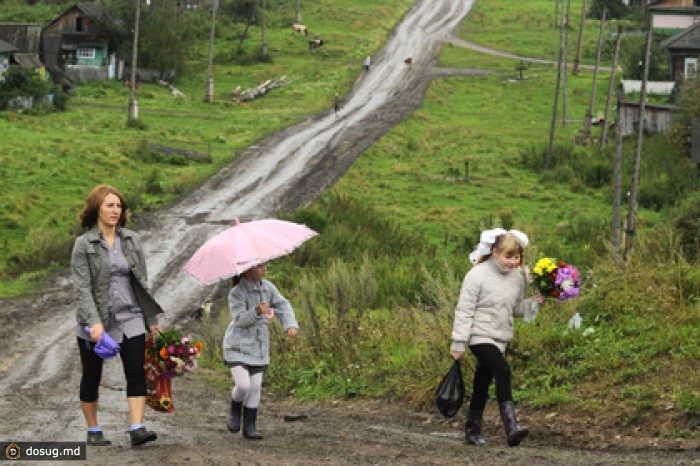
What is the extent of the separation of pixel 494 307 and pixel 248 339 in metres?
1.99

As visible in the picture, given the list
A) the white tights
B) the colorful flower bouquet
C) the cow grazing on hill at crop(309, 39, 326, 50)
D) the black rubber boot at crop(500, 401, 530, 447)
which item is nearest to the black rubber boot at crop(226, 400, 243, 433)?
the white tights

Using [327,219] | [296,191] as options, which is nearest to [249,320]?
[327,219]

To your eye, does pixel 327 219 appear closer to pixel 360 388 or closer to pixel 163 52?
pixel 360 388

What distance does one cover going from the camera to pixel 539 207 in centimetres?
3778

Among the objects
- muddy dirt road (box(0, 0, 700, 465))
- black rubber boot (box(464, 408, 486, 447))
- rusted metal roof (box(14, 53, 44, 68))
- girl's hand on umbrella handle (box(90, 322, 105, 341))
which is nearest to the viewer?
girl's hand on umbrella handle (box(90, 322, 105, 341))

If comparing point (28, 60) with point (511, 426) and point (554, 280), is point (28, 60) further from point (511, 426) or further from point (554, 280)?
point (511, 426)

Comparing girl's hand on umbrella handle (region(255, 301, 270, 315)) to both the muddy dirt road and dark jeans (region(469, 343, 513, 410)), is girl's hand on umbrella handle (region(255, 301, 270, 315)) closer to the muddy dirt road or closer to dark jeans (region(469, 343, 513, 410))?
the muddy dirt road

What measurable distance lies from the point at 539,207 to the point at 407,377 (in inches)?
1013

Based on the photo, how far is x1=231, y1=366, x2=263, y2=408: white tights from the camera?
10.1 meters

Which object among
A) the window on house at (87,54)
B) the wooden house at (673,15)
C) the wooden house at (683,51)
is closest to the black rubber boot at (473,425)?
the wooden house at (683,51)

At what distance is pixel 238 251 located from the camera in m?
9.99

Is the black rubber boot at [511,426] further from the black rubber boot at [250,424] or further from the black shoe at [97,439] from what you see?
the black shoe at [97,439]

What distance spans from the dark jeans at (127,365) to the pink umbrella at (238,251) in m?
0.79

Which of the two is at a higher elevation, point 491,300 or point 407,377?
point 491,300
